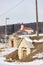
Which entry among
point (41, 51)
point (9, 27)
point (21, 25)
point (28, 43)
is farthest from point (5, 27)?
point (41, 51)

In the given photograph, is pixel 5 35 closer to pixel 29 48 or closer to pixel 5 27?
pixel 5 27

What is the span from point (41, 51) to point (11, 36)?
19.6 ft

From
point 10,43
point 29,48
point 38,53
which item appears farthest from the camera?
point 10,43

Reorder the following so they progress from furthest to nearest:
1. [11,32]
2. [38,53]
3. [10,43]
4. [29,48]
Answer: [11,32]
[10,43]
[29,48]
[38,53]

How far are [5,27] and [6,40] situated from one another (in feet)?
2.64

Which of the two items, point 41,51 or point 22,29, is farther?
point 22,29

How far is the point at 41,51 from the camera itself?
401 centimetres

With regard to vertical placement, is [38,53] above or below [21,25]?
below

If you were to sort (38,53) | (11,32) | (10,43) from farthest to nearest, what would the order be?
(11,32)
(10,43)
(38,53)

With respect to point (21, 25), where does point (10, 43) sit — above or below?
below

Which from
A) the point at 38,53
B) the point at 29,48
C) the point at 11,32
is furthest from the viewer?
the point at 11,32

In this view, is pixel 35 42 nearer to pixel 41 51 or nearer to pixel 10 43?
pixel 41 51

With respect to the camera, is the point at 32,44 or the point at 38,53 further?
the point at 32,44

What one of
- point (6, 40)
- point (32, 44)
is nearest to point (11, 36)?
point (6, 40)
